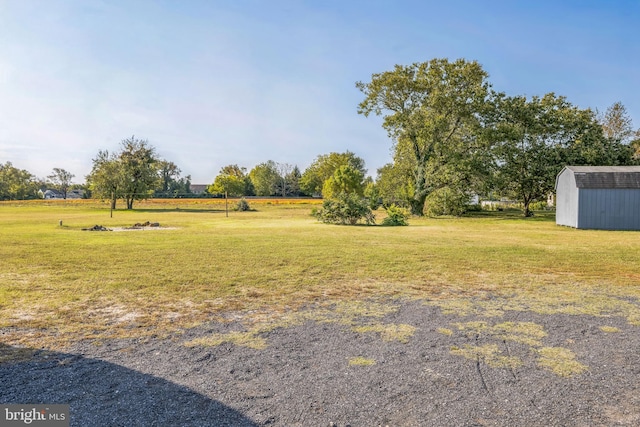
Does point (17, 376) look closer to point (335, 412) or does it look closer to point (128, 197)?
point (335, 412)

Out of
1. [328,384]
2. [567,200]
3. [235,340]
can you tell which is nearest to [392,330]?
[328,384]

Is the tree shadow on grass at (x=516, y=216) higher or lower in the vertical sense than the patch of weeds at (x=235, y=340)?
higher

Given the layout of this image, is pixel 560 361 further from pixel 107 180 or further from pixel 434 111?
pixel 107 180

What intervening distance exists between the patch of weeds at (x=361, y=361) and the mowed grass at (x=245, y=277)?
190cm

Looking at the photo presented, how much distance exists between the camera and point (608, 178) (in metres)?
19.4

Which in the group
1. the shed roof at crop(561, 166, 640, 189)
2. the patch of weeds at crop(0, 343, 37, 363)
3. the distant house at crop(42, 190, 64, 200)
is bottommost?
the patch of weeds at crop(0, 343, 37, 363)

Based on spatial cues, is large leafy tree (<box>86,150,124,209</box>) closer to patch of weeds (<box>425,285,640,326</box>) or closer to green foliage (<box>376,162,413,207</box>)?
green foliage (<box>376,162,413,207</box>)

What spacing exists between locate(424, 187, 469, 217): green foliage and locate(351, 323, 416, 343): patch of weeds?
89.8 feet

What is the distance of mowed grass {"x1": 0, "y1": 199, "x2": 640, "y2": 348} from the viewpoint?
525cm

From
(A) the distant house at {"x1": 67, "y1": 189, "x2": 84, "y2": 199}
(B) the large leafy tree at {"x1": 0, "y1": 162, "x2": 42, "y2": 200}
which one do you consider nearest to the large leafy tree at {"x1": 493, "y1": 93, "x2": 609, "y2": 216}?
(B) the large leafy tree at {"x1": 0, "y1": 162, "x2": 42, "y2": 200}

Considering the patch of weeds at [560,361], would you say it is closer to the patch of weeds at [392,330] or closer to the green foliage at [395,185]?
the patch of weeds at [392,330]

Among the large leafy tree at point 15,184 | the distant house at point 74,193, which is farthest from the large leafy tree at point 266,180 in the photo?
the distant house at point 74,193

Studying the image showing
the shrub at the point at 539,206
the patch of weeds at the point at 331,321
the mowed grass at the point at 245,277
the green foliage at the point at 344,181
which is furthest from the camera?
the green foliage at the point at 344,181

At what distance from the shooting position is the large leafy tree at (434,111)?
94.2 ft
